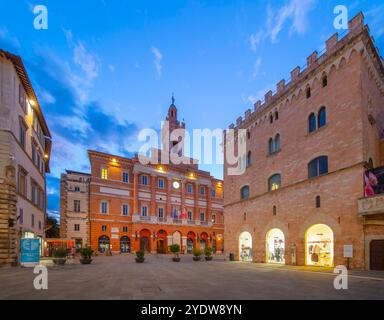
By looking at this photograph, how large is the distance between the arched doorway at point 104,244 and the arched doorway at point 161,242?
28.2 ft

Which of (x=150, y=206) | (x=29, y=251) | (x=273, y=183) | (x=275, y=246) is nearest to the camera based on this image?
(x=29, y=251)

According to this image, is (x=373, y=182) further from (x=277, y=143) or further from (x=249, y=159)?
(x=249, y=159)

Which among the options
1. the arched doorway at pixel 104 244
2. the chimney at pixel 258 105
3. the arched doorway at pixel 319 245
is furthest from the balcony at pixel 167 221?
the arched doorway at pixel 319 245

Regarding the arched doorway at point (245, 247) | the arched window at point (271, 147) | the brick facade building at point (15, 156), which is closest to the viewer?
the brick facade building at point (15, 156)

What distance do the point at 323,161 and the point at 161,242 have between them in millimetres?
35571

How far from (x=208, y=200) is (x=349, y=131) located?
4052 cm

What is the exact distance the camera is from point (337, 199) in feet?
60.9

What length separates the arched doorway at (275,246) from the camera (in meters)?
23.4

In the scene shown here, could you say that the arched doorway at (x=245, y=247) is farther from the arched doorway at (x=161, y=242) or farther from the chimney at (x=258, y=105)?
the arched doorway at (x=161, y=242)

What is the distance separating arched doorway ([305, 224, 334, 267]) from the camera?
62.7 feet

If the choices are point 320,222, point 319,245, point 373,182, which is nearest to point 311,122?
point 373,182

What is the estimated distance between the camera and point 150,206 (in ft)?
162

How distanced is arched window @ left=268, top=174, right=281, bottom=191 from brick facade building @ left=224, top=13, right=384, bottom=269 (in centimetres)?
8
